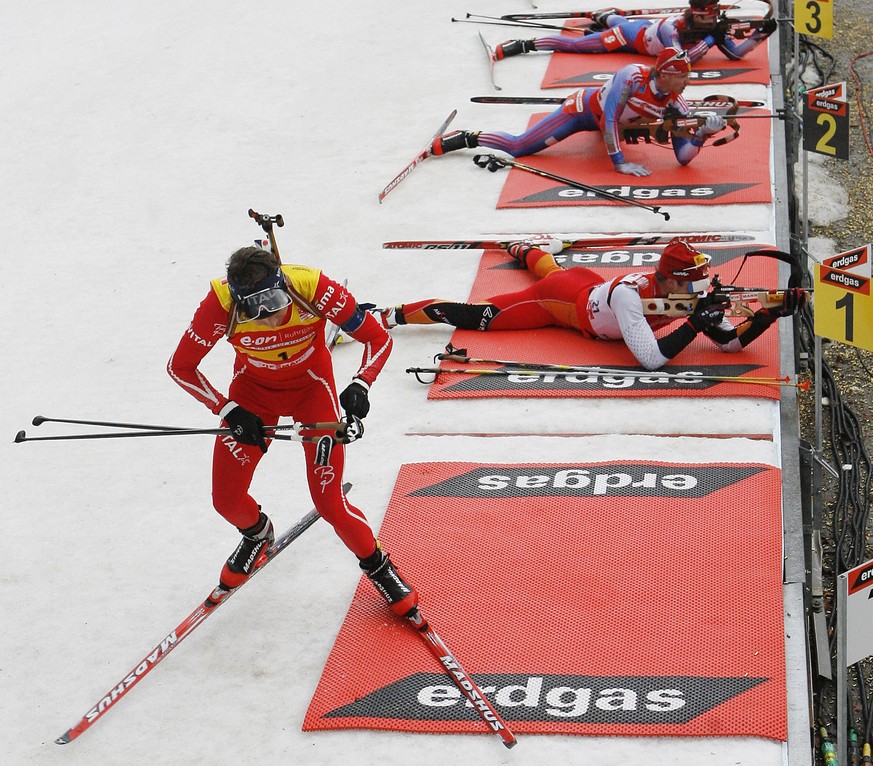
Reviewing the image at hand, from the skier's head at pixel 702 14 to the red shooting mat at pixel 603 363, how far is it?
3.43 metres

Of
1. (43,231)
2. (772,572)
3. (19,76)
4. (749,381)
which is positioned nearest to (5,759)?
(772,572)

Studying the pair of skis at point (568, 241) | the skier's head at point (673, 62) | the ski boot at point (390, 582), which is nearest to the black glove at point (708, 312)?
the pair of skis at point (568, 241)

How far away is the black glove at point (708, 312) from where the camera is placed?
19.9 feet

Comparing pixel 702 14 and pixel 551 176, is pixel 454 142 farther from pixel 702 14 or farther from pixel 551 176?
pixel 702 14

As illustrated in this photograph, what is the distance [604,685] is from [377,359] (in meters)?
1.49

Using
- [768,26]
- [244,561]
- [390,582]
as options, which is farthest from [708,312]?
[768,26]

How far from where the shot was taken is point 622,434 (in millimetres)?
5812

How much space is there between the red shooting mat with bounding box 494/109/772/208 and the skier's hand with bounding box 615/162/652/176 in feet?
0.12

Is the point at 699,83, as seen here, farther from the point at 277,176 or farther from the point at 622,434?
the point at 622,434

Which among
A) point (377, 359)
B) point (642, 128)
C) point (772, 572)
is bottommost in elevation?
point (772, 572)

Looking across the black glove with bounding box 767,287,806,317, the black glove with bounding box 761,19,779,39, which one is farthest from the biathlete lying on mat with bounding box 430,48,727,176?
the black glove with bounding box 767,287,806,317

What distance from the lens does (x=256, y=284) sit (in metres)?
4.20

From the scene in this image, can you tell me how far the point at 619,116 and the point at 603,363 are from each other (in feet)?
8.88

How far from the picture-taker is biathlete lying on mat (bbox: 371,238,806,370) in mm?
6066
